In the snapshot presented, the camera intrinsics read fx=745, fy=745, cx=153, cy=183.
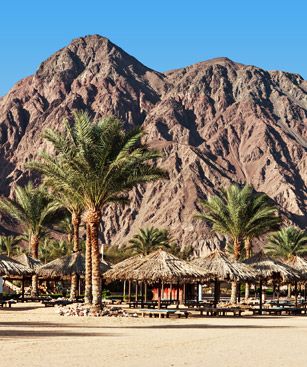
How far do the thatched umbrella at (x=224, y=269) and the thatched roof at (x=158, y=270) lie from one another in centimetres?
257

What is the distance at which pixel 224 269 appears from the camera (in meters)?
36.5

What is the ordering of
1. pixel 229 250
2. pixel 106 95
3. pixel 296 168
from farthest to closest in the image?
pixel 106 95
pixel 296 168
pixel 229 250

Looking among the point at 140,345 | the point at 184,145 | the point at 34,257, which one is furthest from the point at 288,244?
the point at 184,145

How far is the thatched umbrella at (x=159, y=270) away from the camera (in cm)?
3228

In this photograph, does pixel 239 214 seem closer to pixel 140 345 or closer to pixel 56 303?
pixel 56 303

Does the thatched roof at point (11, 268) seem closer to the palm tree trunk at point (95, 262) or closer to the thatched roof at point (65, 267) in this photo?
the thatched roof at point (65, 267)

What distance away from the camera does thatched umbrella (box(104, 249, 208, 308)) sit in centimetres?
3228

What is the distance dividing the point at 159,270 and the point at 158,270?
54mm

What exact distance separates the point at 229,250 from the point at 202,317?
43.7m

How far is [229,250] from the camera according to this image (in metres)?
76.4

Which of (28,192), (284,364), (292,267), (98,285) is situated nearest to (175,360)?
(284,364)

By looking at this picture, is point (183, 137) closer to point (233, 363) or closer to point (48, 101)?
point (48, 101)

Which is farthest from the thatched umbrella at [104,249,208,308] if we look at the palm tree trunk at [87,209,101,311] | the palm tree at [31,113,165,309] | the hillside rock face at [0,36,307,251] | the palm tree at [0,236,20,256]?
the hillside rock face at [0,36,307,251]

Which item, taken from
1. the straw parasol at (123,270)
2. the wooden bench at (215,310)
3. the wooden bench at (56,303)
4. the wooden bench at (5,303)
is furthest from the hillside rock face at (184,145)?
the straw parasol at (123,270)
